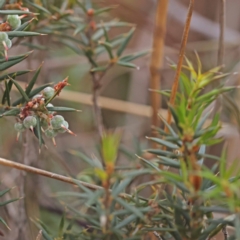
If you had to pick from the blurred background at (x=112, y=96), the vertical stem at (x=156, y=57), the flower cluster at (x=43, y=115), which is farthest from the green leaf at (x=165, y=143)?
the vertical stem at (x=156, y=57)

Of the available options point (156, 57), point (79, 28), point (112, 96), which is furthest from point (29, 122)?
point (112, 96)

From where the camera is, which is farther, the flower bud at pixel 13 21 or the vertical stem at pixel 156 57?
the vertical stem at pixel 156 57

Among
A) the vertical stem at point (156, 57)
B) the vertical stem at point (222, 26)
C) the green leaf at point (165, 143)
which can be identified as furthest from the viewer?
the vertical stem at point (156, 57)

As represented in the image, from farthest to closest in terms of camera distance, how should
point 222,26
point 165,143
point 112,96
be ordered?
point 112,96 → point 222,26 → point 165,143

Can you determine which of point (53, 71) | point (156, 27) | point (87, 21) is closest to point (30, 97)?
point (87, 21)

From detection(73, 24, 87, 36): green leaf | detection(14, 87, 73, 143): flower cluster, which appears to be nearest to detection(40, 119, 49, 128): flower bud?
detection(14, 87, 73, 143): flower cluster

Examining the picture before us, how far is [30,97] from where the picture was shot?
449 mm

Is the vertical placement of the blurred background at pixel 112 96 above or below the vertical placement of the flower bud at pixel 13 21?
below

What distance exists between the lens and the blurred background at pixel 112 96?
33.4 inches

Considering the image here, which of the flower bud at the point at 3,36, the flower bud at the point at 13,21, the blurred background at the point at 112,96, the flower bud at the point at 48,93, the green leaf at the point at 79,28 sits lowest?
the blurred background at the point at 112,96

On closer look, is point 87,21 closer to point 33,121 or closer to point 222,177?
point 33,121

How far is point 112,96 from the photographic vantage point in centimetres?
143

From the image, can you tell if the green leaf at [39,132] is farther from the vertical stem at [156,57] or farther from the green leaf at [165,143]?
the vertical stem at [156,57]

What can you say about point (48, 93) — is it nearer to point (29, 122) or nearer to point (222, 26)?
point (29, 122)
